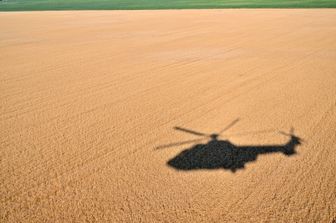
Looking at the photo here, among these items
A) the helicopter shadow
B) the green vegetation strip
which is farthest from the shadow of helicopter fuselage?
the green vegetation strip

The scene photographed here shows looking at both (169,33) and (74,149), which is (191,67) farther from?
(169,33)

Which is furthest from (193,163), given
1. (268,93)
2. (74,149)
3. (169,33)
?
(169,33)

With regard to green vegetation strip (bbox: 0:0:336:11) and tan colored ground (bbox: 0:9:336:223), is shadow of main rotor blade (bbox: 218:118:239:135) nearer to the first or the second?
tan colored ground (bbox: 0:9:336:223)

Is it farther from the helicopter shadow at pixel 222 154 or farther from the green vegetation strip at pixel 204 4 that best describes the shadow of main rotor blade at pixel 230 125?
the green vegetation strip at pixel 204 4

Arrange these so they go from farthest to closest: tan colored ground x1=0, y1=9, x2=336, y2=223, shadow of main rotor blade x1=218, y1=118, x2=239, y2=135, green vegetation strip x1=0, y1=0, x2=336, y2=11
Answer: green vegetation strip x1=0, y1=0, x2=336, y2=11 → shadow of main rotor blade x1=218, y1=118, x2=239, y2=135 → tan colored ground x1=0, y1=9, x2=336, y2=223

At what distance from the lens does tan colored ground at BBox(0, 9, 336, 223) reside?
4270mm

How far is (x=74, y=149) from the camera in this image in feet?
18.7

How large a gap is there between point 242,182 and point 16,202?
328 centimetres

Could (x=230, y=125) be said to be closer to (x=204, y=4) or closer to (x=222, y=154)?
(x=222, y=154)

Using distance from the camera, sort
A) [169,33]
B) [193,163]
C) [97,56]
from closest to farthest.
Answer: [193,163]
[97,56]
[169,33]

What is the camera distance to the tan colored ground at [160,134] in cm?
427

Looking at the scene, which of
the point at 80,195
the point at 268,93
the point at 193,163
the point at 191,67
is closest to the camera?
the point at 80,195

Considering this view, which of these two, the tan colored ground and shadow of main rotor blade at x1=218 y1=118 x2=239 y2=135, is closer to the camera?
the tan colored ground

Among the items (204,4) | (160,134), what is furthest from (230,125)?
(204,4)
